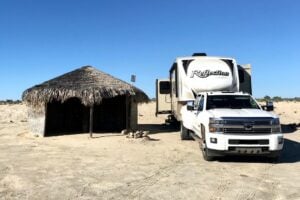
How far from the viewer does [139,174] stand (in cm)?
976

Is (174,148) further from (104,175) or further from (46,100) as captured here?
(46,100)

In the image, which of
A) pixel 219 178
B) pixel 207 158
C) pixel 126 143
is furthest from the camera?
pixel 126 143

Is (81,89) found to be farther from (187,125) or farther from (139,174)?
(139,174)

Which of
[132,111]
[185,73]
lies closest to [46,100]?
[132,111]

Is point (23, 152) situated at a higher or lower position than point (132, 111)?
lower

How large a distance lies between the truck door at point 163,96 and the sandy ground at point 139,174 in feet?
20.8

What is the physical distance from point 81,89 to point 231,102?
27.7ft

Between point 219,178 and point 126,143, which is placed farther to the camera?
point 126,143

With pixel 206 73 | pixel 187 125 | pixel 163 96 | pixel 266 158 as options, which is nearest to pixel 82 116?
pixel 163 96

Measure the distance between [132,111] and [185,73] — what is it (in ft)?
19.3

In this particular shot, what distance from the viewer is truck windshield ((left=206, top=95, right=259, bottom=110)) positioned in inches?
508

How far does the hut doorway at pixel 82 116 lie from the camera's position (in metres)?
22.0

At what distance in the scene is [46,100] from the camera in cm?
1920

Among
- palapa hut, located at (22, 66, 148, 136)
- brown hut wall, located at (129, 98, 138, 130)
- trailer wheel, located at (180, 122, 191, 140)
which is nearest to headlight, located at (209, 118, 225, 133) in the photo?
trailer wheel, located at (180, 122, 191, 140)
